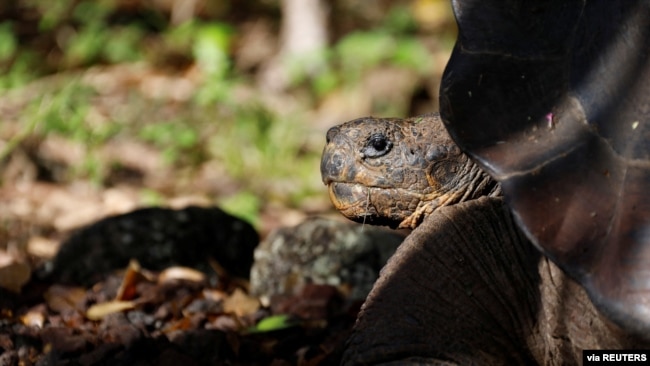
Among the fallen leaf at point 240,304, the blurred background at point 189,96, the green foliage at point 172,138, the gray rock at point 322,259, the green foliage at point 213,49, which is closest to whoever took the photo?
the fallen leaf at point 240,304

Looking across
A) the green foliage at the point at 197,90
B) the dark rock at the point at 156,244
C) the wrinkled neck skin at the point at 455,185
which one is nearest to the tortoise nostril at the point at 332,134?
the wrinkled neck skin at the point at 455,185

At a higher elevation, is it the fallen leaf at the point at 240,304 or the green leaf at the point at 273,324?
the green leaf at the point at 273,324

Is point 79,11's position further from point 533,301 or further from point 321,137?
point 533,301

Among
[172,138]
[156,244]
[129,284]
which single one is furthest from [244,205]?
[129,284]

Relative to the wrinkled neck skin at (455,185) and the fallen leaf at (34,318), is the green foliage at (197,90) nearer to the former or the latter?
the fallen leaf at (34,318)

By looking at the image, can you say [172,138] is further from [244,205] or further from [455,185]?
[455,185]

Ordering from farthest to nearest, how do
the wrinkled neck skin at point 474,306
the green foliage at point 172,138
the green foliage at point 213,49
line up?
1. the green foliage at point 213,49
2. the green foliage at point 172,138
3. the wrinkled neck skin at point 474,306
